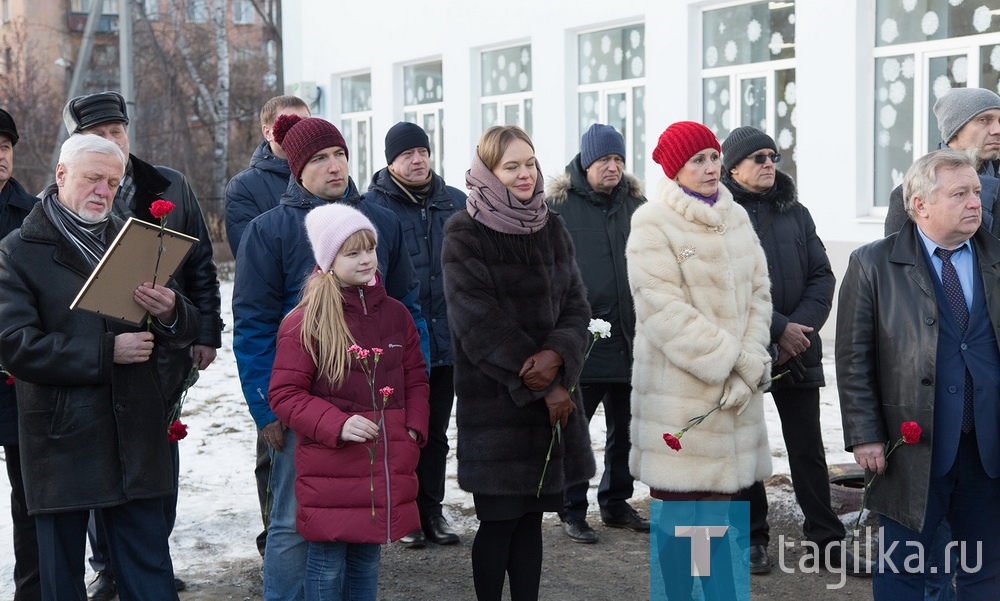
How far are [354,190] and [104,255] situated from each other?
122 cm

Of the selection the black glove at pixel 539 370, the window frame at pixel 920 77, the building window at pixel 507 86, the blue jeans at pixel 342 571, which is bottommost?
the blue jeans at pixel 342 571

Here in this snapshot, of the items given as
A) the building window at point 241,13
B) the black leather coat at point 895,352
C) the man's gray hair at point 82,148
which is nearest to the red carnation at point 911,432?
the black leather coat at point 895,352

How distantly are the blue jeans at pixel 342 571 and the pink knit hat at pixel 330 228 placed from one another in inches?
39.2

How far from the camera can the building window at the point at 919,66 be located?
10.5 meters

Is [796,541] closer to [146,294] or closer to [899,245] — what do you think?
[899,245]

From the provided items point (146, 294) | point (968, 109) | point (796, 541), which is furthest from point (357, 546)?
point (968, 109)

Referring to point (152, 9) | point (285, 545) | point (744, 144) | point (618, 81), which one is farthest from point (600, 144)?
point (152, 9)

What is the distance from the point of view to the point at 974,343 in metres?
3.91

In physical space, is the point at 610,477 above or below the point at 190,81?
below

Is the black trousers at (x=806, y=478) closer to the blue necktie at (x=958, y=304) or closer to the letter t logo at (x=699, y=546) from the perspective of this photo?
the letter t logo at (x=699, y=546)

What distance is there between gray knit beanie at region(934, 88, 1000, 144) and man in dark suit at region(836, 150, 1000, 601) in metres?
1.20

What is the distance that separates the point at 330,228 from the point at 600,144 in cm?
A: 218

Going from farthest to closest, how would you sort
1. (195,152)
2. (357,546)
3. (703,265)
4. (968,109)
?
(195,152) < (968,109) < (703,265) < (357,546)

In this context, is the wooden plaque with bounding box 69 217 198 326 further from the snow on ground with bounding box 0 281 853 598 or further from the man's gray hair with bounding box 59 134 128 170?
the snow on ground with bounding box 0 281 853 598
